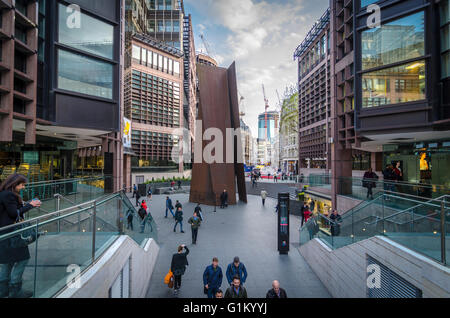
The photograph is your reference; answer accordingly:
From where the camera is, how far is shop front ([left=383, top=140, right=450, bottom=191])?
46.3ft

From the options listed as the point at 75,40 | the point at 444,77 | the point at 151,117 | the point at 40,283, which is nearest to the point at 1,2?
the point at 75,40

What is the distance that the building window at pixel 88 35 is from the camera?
452 inches

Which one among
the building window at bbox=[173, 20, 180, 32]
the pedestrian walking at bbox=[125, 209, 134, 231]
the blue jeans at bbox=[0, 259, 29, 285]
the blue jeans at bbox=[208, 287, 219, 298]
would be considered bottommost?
the blue jeans at bbox=[208, 287, 219, 298]

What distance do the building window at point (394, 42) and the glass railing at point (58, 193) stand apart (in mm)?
17034

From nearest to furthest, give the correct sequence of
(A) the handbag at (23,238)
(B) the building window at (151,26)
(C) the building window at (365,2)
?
(A) the handbag at (23,238), (C) the building window at (365,2), (B) the building window at (151,26)

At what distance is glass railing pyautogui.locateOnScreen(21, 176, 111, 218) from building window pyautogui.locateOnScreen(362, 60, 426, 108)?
16.2 metres

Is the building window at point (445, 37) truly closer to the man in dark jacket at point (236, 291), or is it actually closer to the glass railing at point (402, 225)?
the glass railing at point (402, 225)

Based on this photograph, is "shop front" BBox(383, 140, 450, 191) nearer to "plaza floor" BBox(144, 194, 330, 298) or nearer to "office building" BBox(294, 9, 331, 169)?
"plaza floor" BBox(144, 194, 330, 298)

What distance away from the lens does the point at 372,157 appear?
81.5 ft

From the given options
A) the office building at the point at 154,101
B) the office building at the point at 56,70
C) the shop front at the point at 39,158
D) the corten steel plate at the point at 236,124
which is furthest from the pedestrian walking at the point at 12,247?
the office building at the point at 154,101

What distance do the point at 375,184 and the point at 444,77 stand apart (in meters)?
5.99

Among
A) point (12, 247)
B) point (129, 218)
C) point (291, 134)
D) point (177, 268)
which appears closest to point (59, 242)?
point (12, 247)

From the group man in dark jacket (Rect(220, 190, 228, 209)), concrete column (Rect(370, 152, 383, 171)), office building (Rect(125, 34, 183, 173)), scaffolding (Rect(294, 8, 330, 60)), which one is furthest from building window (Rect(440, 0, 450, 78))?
office building (Rect(125, 34, 183, 173))
